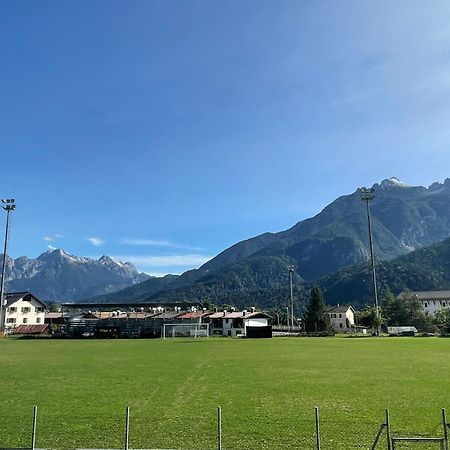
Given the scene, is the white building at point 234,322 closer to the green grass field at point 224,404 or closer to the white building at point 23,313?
the white building at point 23,313

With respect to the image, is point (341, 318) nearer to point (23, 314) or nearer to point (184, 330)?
point (184, 330)

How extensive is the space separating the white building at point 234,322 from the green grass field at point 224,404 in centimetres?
9242

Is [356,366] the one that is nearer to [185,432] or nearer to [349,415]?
[349,415]

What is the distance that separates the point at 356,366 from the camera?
33.2 metres

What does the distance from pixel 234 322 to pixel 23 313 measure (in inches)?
2353

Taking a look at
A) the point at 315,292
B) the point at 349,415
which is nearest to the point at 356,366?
the point at 349,415

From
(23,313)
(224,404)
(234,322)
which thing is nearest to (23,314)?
(23,313)

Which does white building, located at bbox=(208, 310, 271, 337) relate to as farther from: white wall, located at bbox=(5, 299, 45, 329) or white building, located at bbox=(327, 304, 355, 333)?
white wall, located at bbox=(5, 299, 45, 329)

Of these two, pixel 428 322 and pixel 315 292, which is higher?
pixel 315 292

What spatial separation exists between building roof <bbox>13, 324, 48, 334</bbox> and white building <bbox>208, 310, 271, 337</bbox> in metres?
45.4

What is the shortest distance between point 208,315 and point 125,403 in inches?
4485

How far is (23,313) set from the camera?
130250 millimetres

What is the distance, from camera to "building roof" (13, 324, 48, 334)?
392 feet

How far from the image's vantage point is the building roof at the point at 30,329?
119625 millimetres
